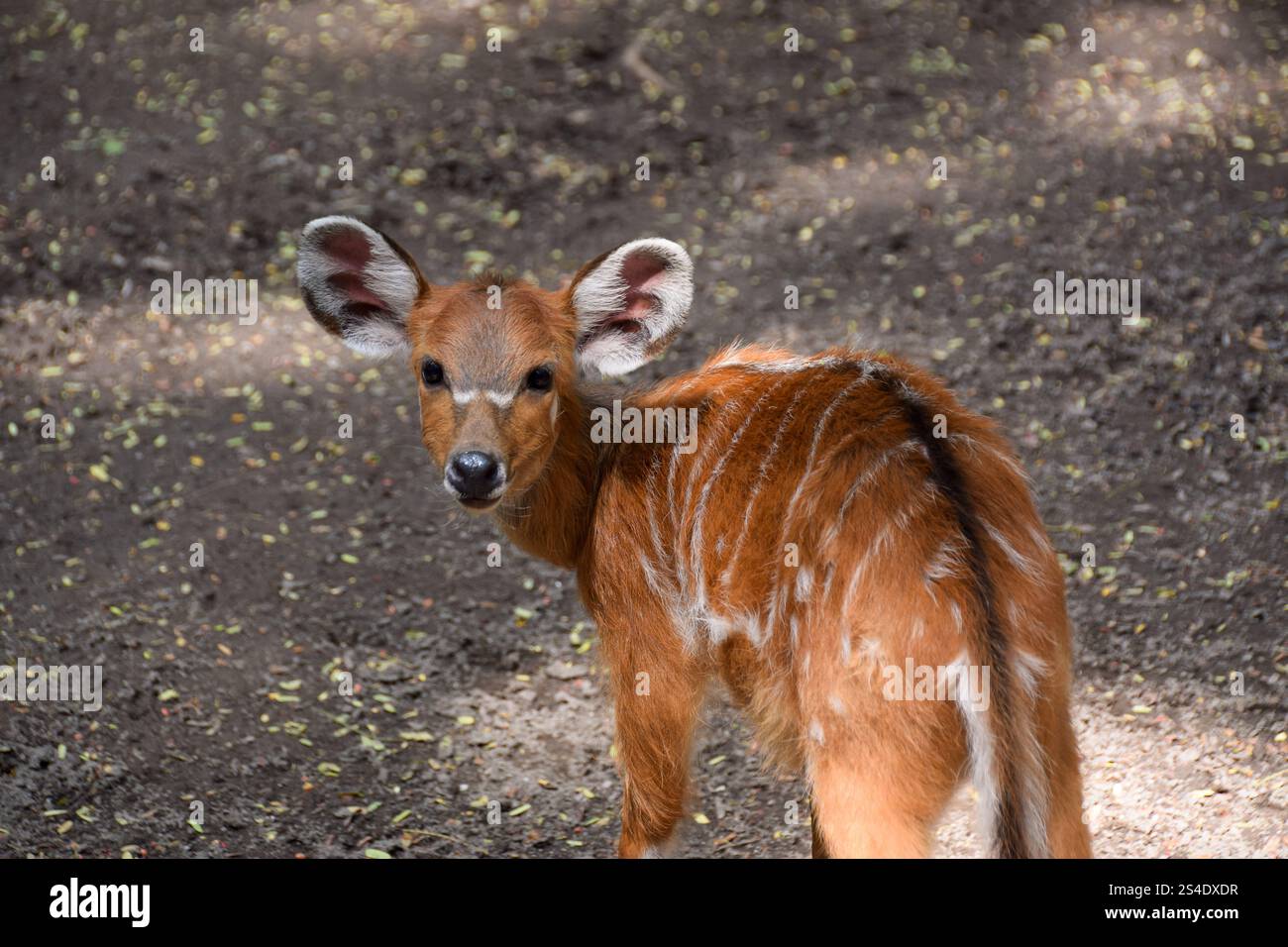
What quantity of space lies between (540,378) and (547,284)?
390cm

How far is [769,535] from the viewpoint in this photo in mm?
4148

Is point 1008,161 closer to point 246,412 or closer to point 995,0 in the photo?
point 995,0

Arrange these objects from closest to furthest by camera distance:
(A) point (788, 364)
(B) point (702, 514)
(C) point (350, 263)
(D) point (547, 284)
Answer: (B) point (702, 514) < (A) point (788, 364) < (C) point (350, 263) < (D) point (547, 284)

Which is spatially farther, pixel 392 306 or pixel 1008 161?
pixel 1008 161

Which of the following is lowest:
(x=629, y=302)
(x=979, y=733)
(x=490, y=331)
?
(x=979, y=733)

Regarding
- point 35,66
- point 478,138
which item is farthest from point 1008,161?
point 35,66

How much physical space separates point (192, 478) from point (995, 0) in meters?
7.21

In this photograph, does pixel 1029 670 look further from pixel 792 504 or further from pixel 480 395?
pixel 480 395

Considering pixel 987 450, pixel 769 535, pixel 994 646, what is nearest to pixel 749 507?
pixel 769 535

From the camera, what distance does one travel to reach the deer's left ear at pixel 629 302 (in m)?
4.98

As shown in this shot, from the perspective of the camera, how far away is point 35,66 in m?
10.4

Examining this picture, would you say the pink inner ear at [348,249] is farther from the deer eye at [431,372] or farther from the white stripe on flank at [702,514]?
the white stripe on flank at [702,514]

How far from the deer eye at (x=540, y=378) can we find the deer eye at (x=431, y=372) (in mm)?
303

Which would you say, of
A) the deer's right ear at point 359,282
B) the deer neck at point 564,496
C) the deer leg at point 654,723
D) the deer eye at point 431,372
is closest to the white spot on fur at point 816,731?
the deer leg at point 654,723
